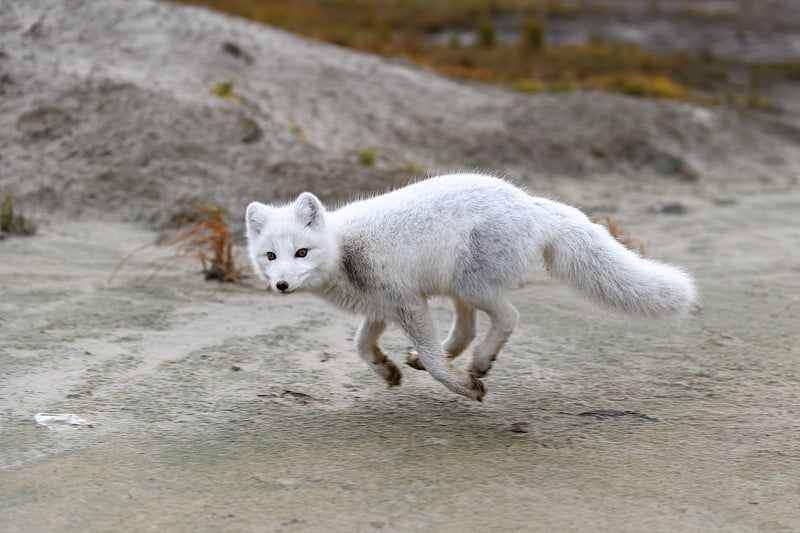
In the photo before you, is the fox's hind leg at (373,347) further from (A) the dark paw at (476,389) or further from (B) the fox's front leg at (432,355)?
(A) the dark paw at (476,389)

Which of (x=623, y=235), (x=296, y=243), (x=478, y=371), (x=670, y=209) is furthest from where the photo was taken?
(x=670, y=209)

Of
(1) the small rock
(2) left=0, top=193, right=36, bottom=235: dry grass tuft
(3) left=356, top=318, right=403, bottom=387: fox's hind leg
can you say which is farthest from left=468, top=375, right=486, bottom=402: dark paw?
(1) the small rock

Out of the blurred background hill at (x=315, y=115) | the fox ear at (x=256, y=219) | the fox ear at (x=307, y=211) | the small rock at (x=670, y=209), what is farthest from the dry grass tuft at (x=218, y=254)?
the small rock at (x=670, y=209)

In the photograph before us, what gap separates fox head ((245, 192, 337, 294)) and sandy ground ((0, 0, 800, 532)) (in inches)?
28.3

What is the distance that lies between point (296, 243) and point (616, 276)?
1.55 m

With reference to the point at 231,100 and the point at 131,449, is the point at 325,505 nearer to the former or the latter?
the point at 131,449

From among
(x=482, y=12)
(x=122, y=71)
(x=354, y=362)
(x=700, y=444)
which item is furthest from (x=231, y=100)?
(x=482, y=12)

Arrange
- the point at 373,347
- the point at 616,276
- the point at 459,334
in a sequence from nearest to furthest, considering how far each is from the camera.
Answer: the point at 616,276 → the point at 373,347 → the point at 459,334

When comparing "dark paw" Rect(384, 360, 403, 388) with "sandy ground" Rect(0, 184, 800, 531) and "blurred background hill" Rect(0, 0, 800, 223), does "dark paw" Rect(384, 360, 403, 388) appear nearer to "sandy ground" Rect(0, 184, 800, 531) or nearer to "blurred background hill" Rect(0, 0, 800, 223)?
"sandy ground" Rect(0, 184, 800, 531)

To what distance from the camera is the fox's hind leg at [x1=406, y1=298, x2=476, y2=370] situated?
503 cm

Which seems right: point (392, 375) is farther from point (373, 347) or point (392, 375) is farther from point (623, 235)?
point (623, 235)

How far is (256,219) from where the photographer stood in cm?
469

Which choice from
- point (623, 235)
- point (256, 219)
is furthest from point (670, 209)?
point (256, 219)

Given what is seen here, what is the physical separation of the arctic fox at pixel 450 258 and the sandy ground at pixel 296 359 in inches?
20.1
